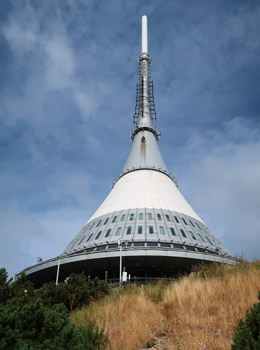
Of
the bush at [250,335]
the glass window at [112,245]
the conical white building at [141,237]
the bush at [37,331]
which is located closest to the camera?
the bush at [250,335]

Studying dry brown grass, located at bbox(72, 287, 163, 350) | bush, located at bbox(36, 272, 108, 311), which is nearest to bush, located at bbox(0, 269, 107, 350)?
dry brown grass, located at bbox(72, 287, 163, 350)

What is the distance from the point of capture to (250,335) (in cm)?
554

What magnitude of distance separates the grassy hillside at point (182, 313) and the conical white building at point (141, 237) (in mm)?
10338

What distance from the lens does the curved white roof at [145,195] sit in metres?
33.3

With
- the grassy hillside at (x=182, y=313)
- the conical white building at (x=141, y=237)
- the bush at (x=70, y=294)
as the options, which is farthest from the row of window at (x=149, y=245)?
the grassy hillside at (x=182, y=313)

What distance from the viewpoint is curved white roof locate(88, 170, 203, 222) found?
109ft

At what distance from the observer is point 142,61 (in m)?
60.9

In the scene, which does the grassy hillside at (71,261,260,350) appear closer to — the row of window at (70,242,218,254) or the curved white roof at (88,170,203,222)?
the row of window at (70,242,218,254)

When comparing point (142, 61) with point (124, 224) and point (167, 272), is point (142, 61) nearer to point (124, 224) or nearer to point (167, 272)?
point (124, 224)

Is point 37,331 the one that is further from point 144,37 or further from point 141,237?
point 144,37

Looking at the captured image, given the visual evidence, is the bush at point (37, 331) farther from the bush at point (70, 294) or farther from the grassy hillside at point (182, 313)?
the bush at point (70, 294)

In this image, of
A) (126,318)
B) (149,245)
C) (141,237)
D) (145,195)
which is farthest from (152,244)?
(126,318)

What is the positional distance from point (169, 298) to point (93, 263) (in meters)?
16.8

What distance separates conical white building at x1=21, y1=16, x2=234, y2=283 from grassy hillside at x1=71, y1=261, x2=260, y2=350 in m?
10.3
